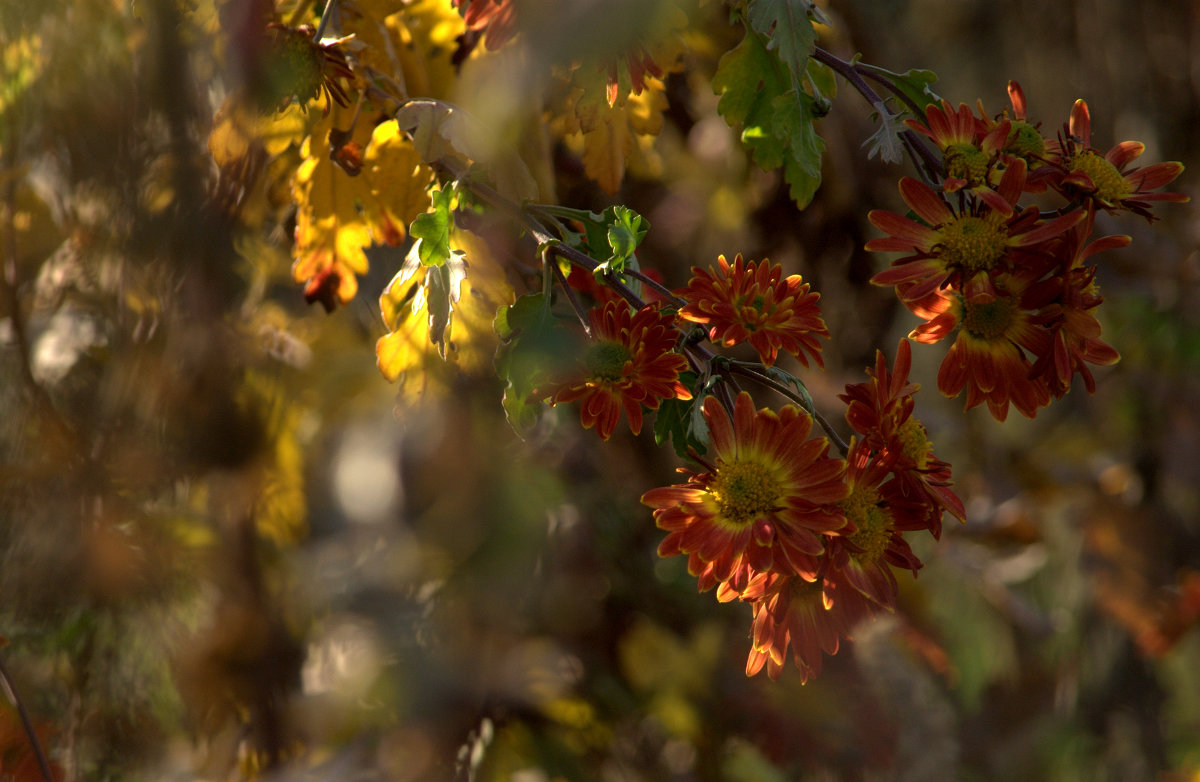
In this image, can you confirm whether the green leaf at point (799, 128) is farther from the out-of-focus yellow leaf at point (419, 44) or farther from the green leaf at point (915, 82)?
the out-of-focus yellow leaf at point (419, 44)

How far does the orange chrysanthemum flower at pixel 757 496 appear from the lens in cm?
41

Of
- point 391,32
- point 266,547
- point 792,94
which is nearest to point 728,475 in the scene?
point 792,94

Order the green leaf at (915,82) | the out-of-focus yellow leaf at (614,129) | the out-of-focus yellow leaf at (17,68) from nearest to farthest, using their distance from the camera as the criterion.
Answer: the green leaf at (915,82) < the out-of-focus yellow leaf at (614,129) < the out-of-focus yellow leaf at (17,68)

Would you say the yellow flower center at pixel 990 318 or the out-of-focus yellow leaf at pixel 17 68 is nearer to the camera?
the yellow flower center at pixel 990 318

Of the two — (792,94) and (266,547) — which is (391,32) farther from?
(266,547)

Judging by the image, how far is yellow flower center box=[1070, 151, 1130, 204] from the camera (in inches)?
17.6

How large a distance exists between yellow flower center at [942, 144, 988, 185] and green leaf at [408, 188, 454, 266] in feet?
0.88

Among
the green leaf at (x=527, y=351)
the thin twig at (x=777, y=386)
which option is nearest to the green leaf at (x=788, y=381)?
the thin twig at (x=777, y=386)

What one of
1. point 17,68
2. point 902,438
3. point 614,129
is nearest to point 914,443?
point 902,438

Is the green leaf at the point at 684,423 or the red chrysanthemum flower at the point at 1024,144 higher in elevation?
the red chrysanthemum flower at the point at 1024,144

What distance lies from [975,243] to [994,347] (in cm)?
6

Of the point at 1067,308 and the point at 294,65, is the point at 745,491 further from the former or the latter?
the point at 294,65

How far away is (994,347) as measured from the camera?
1.48 feet

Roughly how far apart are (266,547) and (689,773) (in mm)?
682
